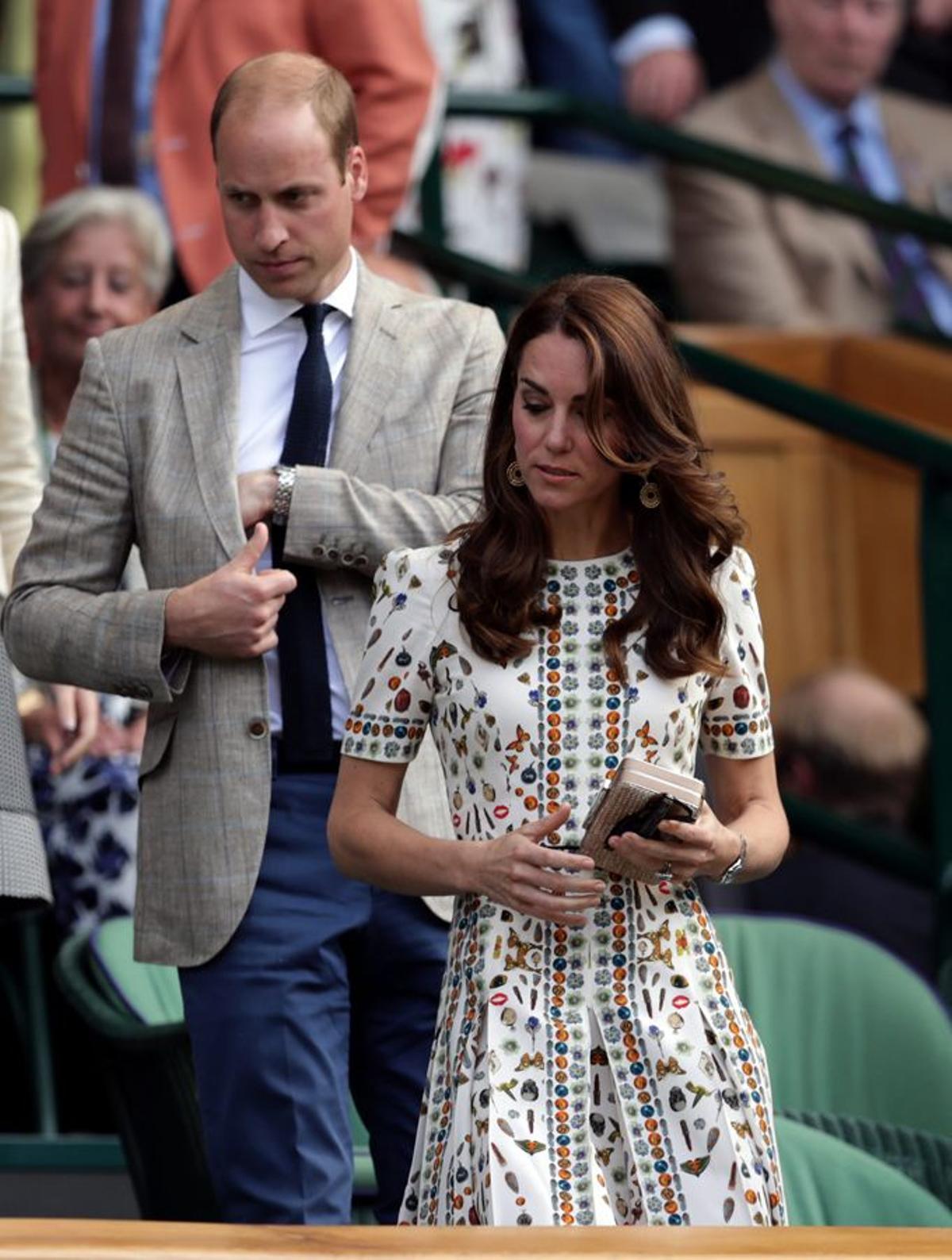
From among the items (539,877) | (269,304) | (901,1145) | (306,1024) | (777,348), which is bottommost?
(901,1145)

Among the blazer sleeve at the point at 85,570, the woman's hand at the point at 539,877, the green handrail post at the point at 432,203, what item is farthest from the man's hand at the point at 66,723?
the green handrail post at the point at 432,203

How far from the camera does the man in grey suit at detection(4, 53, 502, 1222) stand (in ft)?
10.7

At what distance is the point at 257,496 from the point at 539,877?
77cm

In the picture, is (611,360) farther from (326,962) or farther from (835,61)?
(835,61)

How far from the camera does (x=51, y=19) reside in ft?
17.8

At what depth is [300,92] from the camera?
129 inches

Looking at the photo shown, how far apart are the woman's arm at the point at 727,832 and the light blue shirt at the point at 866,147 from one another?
483 cm

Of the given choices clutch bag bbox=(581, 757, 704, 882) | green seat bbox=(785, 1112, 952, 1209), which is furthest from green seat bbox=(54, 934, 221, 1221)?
clutch bag bbox=(581, 757, 704, 882)

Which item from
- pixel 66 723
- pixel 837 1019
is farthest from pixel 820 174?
pixel 66 723

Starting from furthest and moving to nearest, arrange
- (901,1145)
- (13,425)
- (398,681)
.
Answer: (901,1145) < (13,425) < (398,681)

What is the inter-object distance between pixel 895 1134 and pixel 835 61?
4203mm

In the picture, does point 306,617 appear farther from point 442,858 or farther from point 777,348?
point 777,348

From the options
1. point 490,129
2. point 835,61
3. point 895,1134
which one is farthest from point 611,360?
point 835,61

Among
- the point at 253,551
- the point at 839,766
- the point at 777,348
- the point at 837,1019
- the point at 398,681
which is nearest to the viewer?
the point at 398,681
